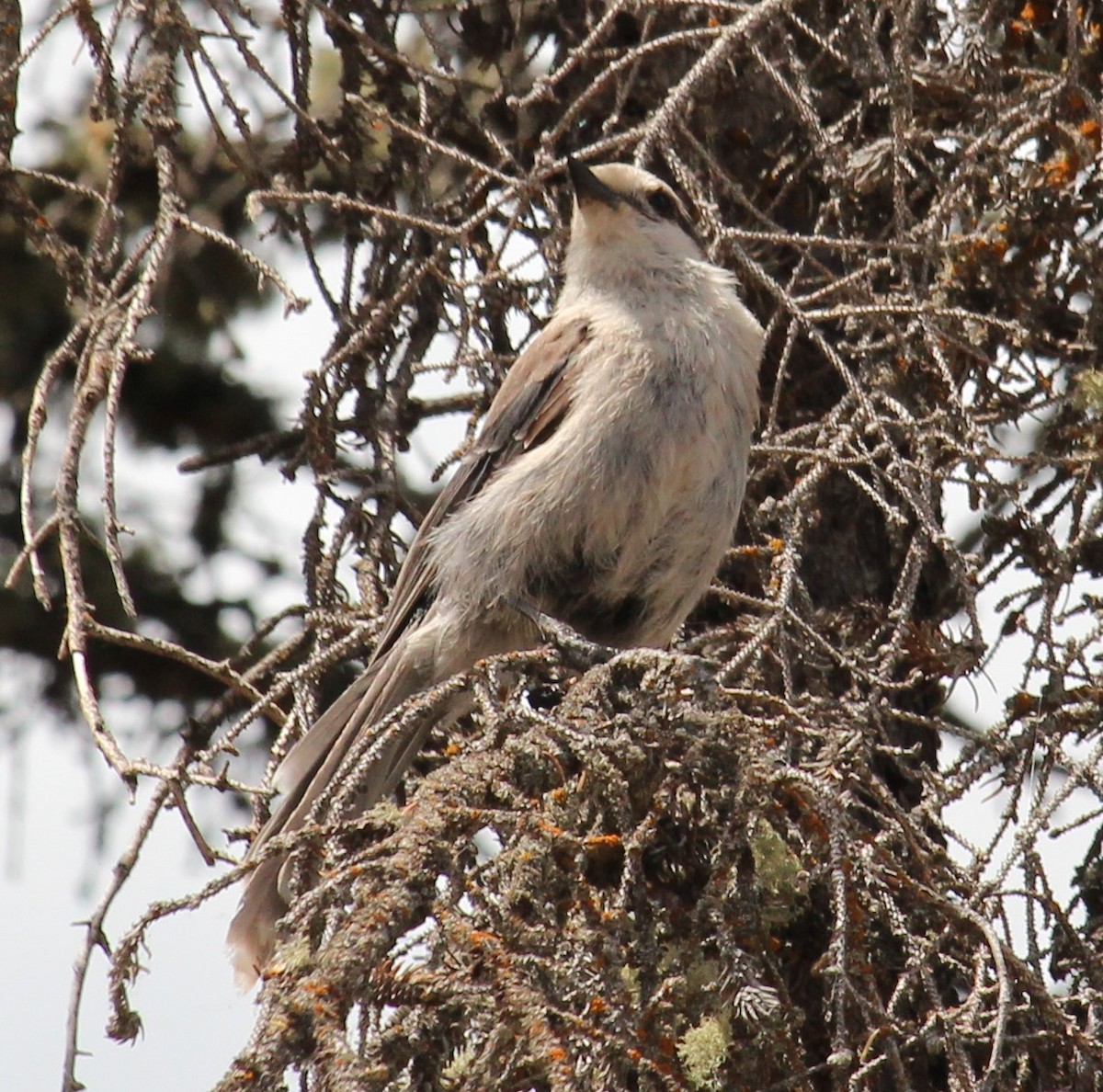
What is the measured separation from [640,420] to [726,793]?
1330 mm

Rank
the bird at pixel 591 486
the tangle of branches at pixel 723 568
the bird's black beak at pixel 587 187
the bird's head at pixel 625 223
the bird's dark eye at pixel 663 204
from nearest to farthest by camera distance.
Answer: the tangle of branches at pixel 723 568, the bird at pixel 591 486, the bird's black beak at pixel 587 187, the bird's head at pixel 625 223, the bird's dark eye at pixel 663 204

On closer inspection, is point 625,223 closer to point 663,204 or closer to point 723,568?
point 663,204

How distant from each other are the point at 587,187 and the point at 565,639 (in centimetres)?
106

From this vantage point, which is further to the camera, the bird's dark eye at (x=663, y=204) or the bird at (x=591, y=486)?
Result: the bird's dark eye at (x=663, y=204)

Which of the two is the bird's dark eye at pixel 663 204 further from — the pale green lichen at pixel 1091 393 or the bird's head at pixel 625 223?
the pale green lichen at pixel 1091 393

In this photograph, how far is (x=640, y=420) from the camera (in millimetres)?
3598

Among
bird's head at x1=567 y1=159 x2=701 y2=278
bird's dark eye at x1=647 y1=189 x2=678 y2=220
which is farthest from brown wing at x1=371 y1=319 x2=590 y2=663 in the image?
bird's dark eye at x1=647 y1=189 x2=678 y2=220

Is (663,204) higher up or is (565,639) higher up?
(663,204)

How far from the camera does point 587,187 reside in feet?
12.6

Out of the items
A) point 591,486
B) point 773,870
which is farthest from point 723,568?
point 773,870

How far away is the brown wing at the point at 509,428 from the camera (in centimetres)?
378

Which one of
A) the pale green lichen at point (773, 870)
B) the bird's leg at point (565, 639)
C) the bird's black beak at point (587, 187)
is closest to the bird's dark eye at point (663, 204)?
the bird's black beak at point (587, 187)

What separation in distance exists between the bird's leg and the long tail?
22 cm

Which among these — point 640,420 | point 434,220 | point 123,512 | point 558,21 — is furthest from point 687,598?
point 123,512
